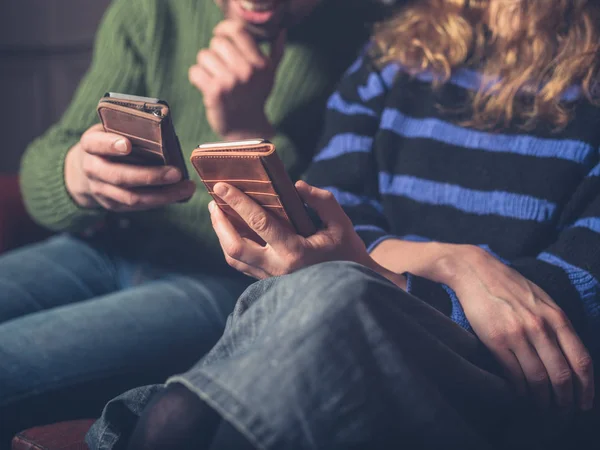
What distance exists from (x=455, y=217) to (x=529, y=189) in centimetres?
9

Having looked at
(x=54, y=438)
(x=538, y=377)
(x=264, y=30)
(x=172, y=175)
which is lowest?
(x=54, y=438)

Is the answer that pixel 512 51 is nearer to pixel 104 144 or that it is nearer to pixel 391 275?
pixel 391 275

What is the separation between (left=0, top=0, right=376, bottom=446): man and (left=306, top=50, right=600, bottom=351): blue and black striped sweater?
10cm

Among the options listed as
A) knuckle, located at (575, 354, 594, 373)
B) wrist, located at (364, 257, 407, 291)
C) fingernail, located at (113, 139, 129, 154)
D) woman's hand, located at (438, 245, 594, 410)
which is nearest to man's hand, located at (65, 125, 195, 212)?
fingernail, located at (113, 139, 129, 154)

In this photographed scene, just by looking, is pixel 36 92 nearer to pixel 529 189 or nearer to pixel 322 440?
pixel 529 189

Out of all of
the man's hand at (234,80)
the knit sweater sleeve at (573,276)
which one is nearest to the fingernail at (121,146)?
the man's hand at (234,80)

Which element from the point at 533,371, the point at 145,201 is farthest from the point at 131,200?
the point at 533,371

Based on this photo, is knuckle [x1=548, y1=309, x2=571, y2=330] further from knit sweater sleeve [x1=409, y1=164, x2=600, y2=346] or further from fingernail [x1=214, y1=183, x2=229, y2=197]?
fingernail [x1=214, y1=183, x2=229, y2=197]

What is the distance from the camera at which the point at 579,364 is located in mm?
595

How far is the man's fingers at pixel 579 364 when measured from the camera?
23.5 inches

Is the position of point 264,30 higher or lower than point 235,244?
higher

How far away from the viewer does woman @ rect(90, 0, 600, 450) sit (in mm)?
449

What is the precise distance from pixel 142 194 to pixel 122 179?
0.03 m

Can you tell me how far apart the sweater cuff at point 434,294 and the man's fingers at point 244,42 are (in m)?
0.37
